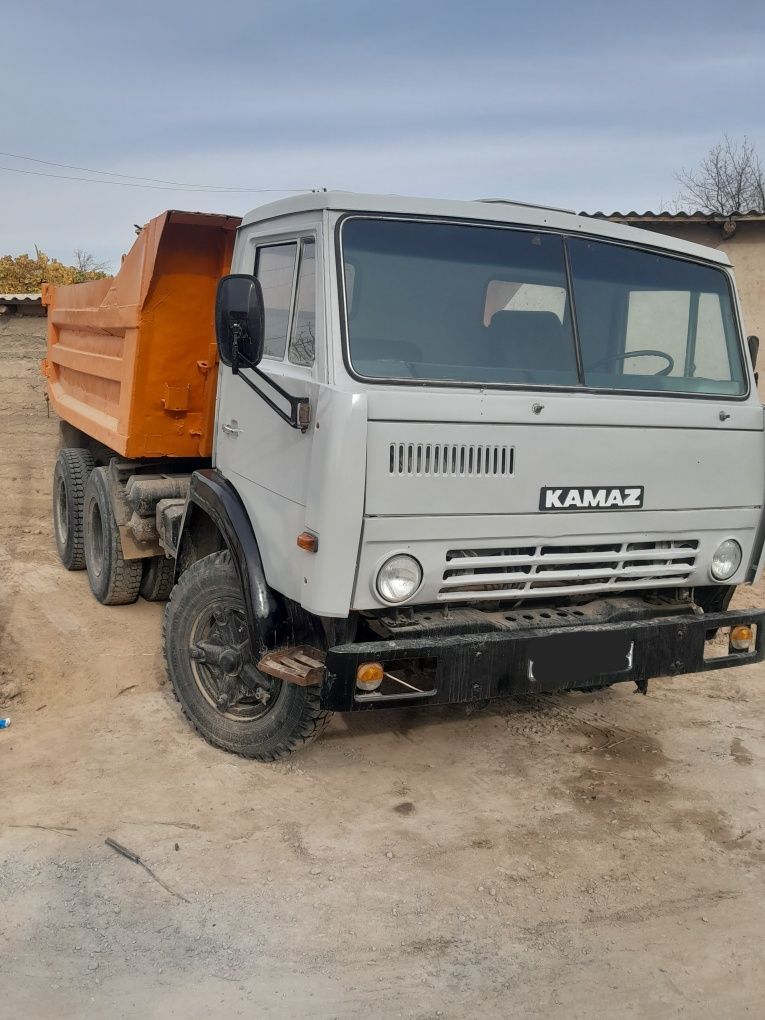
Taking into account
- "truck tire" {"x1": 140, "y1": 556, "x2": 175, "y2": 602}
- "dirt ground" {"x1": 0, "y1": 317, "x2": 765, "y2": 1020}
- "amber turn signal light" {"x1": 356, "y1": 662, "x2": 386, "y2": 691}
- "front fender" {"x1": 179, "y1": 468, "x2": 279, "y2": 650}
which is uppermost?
"front fender" {"x1": 179, "y1": 468, "x2": 279, "y2": 650}

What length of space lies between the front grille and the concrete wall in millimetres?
7678

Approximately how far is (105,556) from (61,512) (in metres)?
1.62

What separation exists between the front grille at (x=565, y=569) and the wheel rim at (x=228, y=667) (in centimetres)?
104

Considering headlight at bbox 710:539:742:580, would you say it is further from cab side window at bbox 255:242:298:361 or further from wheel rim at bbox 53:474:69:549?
wheel rim at bbox 53:474:69:549

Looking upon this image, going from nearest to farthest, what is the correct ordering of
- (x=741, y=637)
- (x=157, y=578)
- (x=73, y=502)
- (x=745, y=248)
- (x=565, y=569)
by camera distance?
(x=565, y=569)
(x=741, y=637)
(x=157, y=578)
(x=73, y=502)
(x=745, y=248)

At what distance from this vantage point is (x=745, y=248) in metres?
10.9

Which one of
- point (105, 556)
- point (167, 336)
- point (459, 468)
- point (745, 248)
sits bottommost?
point (105, 556)

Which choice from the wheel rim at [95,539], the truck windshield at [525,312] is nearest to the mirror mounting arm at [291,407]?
the truck windshield at [525,312]

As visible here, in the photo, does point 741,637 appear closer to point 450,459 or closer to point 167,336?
point 450,459

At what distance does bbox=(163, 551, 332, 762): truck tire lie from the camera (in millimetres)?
4059

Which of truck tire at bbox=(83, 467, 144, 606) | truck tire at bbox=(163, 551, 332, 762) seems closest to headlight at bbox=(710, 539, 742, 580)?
truck tire at bbox=(163, 551, 332, 762)

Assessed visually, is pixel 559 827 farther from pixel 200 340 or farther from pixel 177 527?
pixel 200 340

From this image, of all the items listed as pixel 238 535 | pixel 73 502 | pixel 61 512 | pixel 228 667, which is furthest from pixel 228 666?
pixel 61 512

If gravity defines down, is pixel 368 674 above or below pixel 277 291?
below
